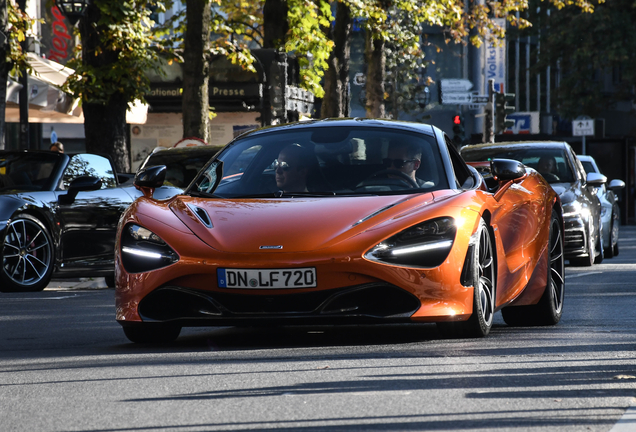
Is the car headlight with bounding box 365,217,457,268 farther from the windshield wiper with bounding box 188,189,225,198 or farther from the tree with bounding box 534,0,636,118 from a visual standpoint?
the tree with bounding box 534,0,636,118

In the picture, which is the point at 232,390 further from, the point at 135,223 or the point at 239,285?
the point at 135,223

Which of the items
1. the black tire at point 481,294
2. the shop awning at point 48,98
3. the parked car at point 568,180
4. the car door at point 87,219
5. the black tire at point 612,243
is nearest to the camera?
the black tire at point 481,294

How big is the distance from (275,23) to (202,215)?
20.5 metres

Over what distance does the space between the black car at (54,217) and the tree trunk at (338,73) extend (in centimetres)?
1854

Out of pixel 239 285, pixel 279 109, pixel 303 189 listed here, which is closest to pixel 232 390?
pixel 239 285

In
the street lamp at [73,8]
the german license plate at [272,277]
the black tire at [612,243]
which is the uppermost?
the street lamp at [73,8]

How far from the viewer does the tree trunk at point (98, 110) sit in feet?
61.3

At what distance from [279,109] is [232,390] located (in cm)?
1928

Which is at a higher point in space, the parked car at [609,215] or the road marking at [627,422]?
the road marking at [627,422]

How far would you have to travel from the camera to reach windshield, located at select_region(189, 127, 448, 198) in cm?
735

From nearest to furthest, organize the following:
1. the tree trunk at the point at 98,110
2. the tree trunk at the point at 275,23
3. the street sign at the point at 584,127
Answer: the tree trunk at the point at 98,110
the tree trunk at the point at 275,23
the street sign at the point at 584,127

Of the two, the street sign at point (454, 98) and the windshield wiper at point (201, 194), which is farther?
the street sign at point (454, 98)

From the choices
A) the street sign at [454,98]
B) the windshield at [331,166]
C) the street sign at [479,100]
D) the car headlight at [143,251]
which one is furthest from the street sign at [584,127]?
the car headlight at [143,251]

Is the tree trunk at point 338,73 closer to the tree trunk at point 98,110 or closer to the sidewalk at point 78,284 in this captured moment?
the tree trunk at point 98,110
